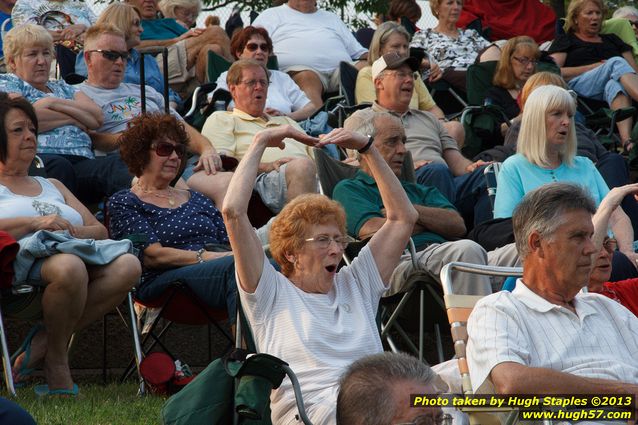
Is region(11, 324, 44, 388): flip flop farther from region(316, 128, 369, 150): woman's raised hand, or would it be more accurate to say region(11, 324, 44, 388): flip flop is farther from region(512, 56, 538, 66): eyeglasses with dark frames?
region(512, 56, 538, 66): eyeglasses with dark frames

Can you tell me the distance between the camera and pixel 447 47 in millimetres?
11312

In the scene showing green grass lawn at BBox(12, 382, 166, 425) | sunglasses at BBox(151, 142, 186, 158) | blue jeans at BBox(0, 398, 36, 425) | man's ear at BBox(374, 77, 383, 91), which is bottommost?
green grass lawn at BBox(12, 382, 166, 425)

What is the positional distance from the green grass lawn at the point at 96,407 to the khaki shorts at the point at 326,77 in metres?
4.81

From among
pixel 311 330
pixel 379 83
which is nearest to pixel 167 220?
pixel 311 330

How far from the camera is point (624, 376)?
4.17 metres

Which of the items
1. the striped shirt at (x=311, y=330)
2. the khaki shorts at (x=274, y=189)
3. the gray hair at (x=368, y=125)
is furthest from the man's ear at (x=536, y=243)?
the khaki shorts at (x=274, y=189)

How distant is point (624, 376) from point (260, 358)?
50.8 inches

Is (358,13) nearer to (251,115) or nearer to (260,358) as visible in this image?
(251,115)

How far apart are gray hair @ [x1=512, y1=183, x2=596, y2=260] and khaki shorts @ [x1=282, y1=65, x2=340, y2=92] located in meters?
6.07

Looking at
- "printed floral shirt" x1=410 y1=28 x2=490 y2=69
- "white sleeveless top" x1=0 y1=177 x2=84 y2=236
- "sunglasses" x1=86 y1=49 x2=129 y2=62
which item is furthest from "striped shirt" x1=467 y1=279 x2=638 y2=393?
"printed floral shirt" x1=410 y1=28 x2=490 y2=69

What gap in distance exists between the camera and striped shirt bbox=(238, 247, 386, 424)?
4656 mm

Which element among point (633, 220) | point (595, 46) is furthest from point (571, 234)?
point (595, 46)

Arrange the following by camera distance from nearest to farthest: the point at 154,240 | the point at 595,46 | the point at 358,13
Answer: the point at 154,240 → the point at 595,46 → the point at 358,13

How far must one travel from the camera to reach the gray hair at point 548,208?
433 cm
